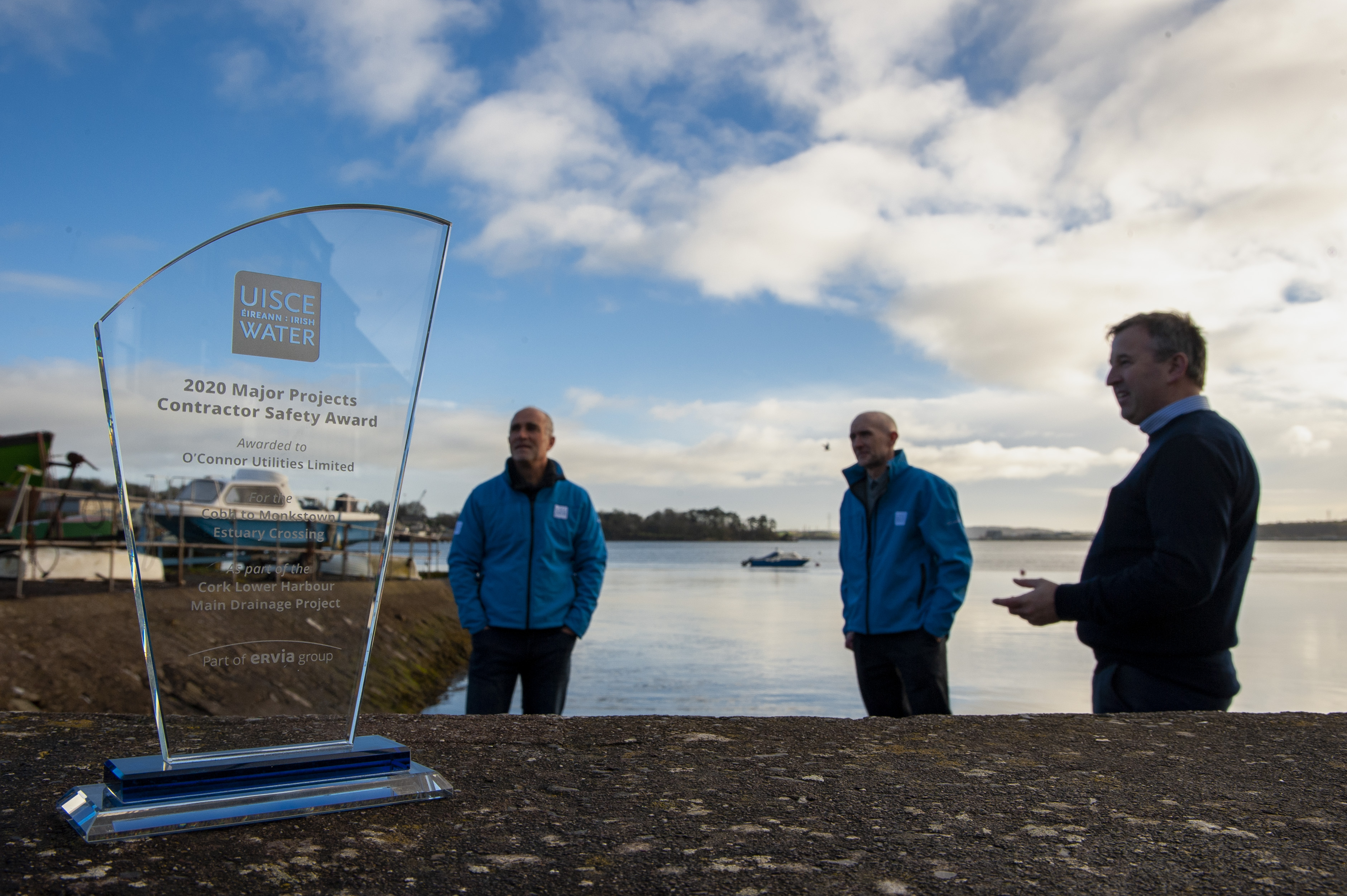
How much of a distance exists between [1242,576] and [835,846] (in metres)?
1.99

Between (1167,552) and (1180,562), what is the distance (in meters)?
0.04

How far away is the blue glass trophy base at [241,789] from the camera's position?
4.38 ft

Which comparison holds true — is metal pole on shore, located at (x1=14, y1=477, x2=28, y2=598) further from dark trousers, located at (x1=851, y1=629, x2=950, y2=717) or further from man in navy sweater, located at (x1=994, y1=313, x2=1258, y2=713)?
man in navy sweater, located at (x1=994, y1=313, x2=1258, y2=713)

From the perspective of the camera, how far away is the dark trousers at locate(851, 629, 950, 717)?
4.15 meters

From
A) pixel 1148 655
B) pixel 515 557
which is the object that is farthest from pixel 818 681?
pixel 1148 655

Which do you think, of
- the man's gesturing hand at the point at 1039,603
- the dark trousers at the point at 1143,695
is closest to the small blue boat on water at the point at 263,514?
the man's gesturing hand at the point at 1039,603

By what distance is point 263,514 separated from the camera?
5.32 feet

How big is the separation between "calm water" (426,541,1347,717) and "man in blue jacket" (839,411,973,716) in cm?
172

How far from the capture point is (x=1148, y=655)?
2549 mm

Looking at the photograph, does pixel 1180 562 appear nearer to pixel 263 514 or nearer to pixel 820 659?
pixel 263 514

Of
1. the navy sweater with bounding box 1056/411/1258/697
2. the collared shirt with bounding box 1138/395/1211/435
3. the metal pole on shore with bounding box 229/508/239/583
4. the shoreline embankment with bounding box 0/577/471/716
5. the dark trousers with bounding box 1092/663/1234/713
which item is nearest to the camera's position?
the metal pole on shore with bounding box 229/508/239/583

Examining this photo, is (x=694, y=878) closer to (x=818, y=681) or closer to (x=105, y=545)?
(x=105, y=545)

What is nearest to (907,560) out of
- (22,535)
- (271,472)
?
(271,472)

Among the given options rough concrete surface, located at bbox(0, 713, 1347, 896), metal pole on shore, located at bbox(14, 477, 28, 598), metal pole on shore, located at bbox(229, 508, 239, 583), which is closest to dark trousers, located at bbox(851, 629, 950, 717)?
rough concrete surface, located at bbox(0, 713, 1347, 896)
